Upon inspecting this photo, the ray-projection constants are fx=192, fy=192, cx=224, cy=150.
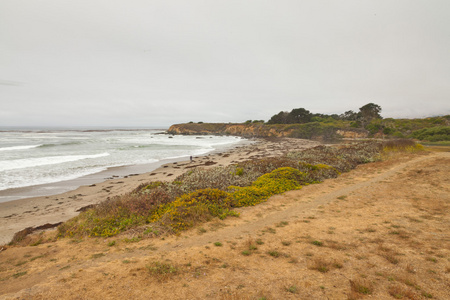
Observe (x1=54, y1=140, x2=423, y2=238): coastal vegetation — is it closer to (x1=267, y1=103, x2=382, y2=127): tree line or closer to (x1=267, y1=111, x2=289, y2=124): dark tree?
(x1=267, y1=103, x2=382, y2=127): tree line

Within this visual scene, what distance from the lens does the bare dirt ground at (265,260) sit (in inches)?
166

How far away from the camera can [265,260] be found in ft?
17.5

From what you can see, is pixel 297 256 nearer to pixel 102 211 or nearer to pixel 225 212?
pixel 225 212

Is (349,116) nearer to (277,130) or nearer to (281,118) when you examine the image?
(281,118)

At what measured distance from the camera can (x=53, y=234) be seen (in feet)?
25.0

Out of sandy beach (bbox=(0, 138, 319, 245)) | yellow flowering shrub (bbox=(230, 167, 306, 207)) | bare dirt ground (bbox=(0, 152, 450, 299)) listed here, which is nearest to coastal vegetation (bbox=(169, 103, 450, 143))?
yellow flowering shrub (bbox=(230, 167, 306, 207))

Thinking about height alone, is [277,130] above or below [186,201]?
above

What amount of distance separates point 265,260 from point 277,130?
77.6 meters

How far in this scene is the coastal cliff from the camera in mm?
62772

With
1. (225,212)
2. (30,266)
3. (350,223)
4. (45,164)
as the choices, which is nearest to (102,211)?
(30,266)

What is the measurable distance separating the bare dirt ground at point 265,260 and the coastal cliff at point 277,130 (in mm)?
60406

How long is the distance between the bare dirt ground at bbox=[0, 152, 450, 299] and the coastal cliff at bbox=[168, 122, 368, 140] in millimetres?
60406

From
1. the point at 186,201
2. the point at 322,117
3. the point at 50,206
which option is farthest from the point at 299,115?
the point at 50,206

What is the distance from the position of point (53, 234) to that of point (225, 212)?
6.93 m
